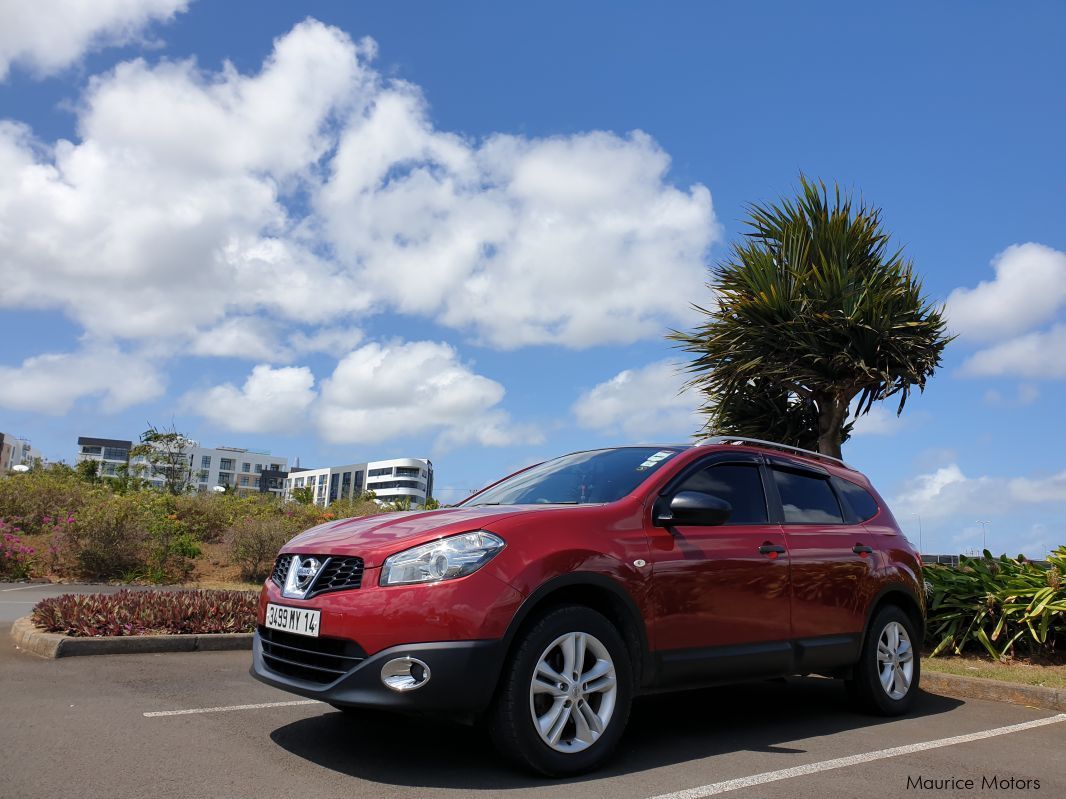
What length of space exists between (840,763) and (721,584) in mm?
1064

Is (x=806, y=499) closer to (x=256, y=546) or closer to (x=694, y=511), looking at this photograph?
(x=694, y=511)

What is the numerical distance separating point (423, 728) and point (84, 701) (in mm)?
2074

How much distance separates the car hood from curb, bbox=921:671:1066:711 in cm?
452

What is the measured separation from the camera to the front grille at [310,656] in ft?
13.1

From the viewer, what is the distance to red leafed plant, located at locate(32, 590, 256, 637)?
24.3 ft

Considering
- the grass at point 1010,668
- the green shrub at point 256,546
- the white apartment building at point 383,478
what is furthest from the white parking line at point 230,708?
the white apartment building at point 383,478

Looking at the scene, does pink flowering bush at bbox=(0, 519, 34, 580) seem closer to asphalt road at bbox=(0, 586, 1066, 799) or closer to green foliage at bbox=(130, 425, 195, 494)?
asphalt road at bbox=(0, 586, 1066, 799)

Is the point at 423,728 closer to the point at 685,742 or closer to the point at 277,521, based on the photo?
the point at 685,742

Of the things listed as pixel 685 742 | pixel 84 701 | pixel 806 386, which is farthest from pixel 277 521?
pixel 685 742

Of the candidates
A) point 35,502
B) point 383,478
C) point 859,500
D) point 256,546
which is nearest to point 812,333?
point 859,500

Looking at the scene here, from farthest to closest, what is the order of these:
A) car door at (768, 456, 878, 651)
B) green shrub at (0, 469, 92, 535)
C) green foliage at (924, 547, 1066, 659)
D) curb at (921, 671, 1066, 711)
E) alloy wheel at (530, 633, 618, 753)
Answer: green shrub at (0, 469, 92, 535) → green foliage at (924, 547, 1066, 659) → curb at (921, 671, 1066, 711) → car door at (768, 456, 878, 651) → alloy wheel at (530, 633, 618, 753)

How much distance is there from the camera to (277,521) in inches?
636

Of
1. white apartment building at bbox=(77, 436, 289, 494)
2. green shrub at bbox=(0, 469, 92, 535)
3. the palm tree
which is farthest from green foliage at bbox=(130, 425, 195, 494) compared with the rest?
white apartment building at bbox=(77, 436, 289, 494)

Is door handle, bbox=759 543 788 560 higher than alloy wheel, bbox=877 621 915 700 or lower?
higher
